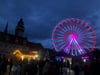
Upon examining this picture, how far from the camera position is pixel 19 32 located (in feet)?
222

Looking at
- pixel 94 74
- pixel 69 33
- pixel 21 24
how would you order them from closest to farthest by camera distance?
pixel 94 74 → pixel 69 33 → pixel 21 24

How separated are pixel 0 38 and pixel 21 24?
28691 mm

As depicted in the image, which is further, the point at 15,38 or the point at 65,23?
the point at 15,38

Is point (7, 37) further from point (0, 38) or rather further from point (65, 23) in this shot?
point (65, 23)

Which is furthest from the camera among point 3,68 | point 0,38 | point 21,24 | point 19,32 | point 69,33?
point 21,24

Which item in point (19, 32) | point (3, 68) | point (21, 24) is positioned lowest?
point (3, 68)

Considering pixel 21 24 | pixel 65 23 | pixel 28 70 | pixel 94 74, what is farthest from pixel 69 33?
pixel 21 24

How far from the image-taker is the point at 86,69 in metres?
9.12

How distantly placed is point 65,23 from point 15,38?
30.2m

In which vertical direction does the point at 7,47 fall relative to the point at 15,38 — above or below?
below

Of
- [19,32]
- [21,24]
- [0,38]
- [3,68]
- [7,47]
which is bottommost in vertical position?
[3,68]

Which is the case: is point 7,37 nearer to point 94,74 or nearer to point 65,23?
point 65,23

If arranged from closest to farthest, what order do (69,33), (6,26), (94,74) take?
1. (94,74)
2. (69,33)
3. (6,26)

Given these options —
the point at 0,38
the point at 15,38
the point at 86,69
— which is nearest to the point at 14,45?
the point at 15,38
